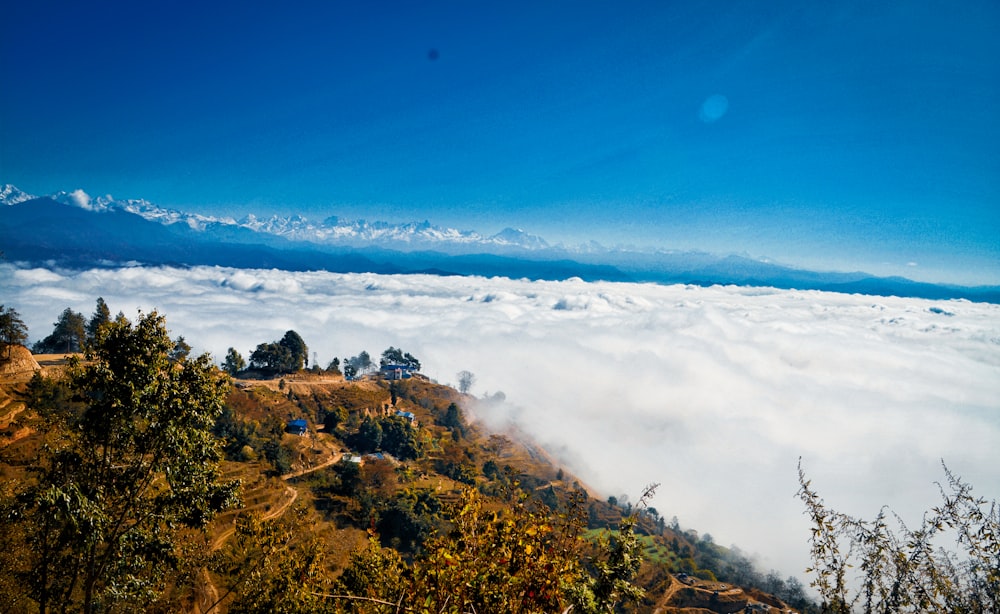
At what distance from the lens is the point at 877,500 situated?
11294 centimetres

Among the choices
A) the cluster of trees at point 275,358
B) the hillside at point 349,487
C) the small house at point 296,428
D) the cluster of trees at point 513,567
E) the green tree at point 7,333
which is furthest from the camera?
the cluster of trees at point 275,358

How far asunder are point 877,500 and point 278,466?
147 meters

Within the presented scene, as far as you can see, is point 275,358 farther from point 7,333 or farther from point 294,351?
point 7,333

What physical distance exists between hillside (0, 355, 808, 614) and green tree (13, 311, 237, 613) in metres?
1.18

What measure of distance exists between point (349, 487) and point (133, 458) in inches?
1401

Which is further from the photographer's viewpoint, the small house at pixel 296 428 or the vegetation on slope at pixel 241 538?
the small house at pixel 296 428

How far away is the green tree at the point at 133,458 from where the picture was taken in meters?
6.50

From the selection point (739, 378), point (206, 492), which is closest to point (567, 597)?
point (206, 492)

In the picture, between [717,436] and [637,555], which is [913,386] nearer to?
[717,436]

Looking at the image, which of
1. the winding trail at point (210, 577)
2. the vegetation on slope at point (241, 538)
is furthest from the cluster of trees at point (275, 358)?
the vegetation on slope at point (241, 538)

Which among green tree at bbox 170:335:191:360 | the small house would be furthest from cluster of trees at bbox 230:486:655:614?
the small house

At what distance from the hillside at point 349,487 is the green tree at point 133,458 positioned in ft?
3.86

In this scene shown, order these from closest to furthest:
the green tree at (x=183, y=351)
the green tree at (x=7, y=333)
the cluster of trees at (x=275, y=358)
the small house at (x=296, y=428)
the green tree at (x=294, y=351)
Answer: the green tree at (x=183, y=351) < the green tree at (x=7, y=333) < the small house at (x=296, y=428) < the cluster of trees at (x=275, y=358) < the green tree at (x=294, y=351)

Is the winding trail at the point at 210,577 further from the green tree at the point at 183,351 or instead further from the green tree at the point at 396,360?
the green tree at the point at 396,360
